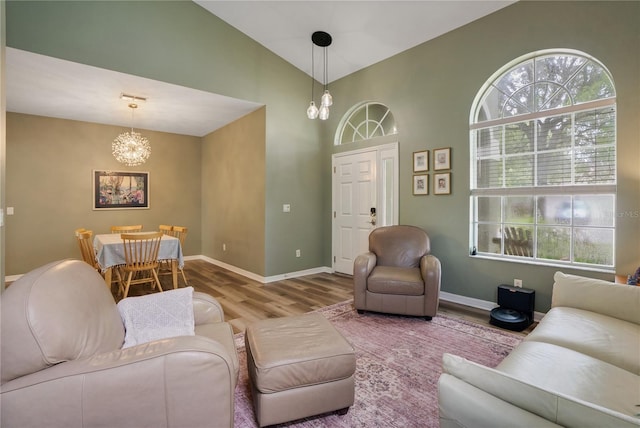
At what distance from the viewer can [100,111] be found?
473 centimetres

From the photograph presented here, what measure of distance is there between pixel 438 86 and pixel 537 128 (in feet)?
4.07

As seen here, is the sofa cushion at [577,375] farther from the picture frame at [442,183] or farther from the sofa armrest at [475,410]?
the picture frame at [442,183]

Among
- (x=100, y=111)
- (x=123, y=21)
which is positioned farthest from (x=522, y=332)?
(x=100, y=111)

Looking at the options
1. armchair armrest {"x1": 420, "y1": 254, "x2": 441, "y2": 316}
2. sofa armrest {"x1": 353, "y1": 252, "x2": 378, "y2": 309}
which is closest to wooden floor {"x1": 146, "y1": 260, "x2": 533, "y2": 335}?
armchair armrest {"x1": 420, "y1": 254, "x2": 441, "y2": 316}

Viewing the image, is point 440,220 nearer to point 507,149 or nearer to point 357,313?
point 507,149

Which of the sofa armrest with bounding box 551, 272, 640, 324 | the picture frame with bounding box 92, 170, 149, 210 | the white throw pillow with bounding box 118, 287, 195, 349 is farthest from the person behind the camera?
the picture frame with bounding box 92, 170, 149, 210

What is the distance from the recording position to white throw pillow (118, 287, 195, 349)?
162 centimetres

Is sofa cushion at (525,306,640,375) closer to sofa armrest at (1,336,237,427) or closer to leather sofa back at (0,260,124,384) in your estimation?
sofa armrest at (1,336,237,427)

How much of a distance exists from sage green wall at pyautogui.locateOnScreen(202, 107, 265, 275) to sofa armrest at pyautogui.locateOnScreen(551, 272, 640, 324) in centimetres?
362

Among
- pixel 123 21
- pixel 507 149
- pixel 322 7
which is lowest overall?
pixel 507 149

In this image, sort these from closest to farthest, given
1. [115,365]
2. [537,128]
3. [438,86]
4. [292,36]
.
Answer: [115,365] < [537,128] < [438,86] < [292,36]

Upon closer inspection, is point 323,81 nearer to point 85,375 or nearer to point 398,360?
point 398,360

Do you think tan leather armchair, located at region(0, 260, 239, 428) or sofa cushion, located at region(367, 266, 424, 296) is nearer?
tan leather armchair, located at region(0, 260, 239, 428)

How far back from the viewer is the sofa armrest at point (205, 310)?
188 centimetres
